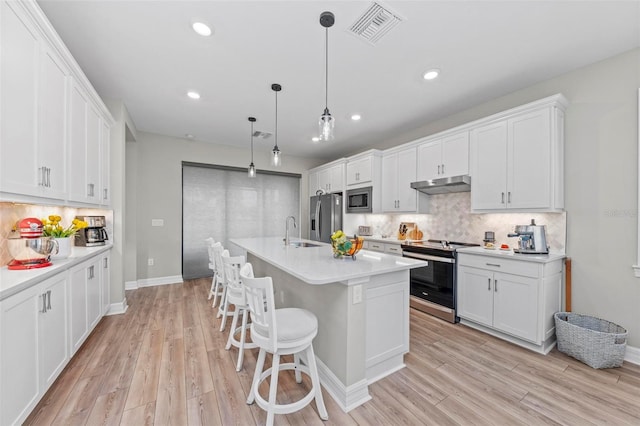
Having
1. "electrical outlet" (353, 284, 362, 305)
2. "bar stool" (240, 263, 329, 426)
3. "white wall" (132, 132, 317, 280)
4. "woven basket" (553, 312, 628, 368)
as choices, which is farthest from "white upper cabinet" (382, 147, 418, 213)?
"white wall" (132, 132, 317, 280)

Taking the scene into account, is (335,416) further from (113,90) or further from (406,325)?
(113,90)

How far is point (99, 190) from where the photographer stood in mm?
2945

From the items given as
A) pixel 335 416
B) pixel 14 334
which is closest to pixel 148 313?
pixel 14 334

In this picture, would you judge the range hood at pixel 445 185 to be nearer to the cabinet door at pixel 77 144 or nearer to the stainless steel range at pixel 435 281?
the stainless steel range at pixel 435 281

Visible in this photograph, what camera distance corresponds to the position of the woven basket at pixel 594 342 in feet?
7.09

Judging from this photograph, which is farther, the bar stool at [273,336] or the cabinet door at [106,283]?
the cabinet door at [106,283]

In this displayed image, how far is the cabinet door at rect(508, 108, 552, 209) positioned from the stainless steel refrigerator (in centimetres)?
302

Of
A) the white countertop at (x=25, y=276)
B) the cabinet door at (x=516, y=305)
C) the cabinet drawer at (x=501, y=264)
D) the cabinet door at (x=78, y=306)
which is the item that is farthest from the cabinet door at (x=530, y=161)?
the cabinet door at (x=78, y=306)

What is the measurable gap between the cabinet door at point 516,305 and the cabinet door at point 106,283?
4.44 m

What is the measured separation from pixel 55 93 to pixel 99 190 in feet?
4.15

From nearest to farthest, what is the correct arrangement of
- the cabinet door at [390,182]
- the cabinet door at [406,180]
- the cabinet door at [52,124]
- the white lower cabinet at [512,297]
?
the cabinet door at [52,124] < the white lower cabinet at [512,297] < the cabinet door at [406,180] < the cabinet door at [390,182]

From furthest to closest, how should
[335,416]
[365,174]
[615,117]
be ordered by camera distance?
[365,174] < [615,117] < [335,416]

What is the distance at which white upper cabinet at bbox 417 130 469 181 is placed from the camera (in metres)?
3.39

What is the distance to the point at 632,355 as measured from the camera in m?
2.27
